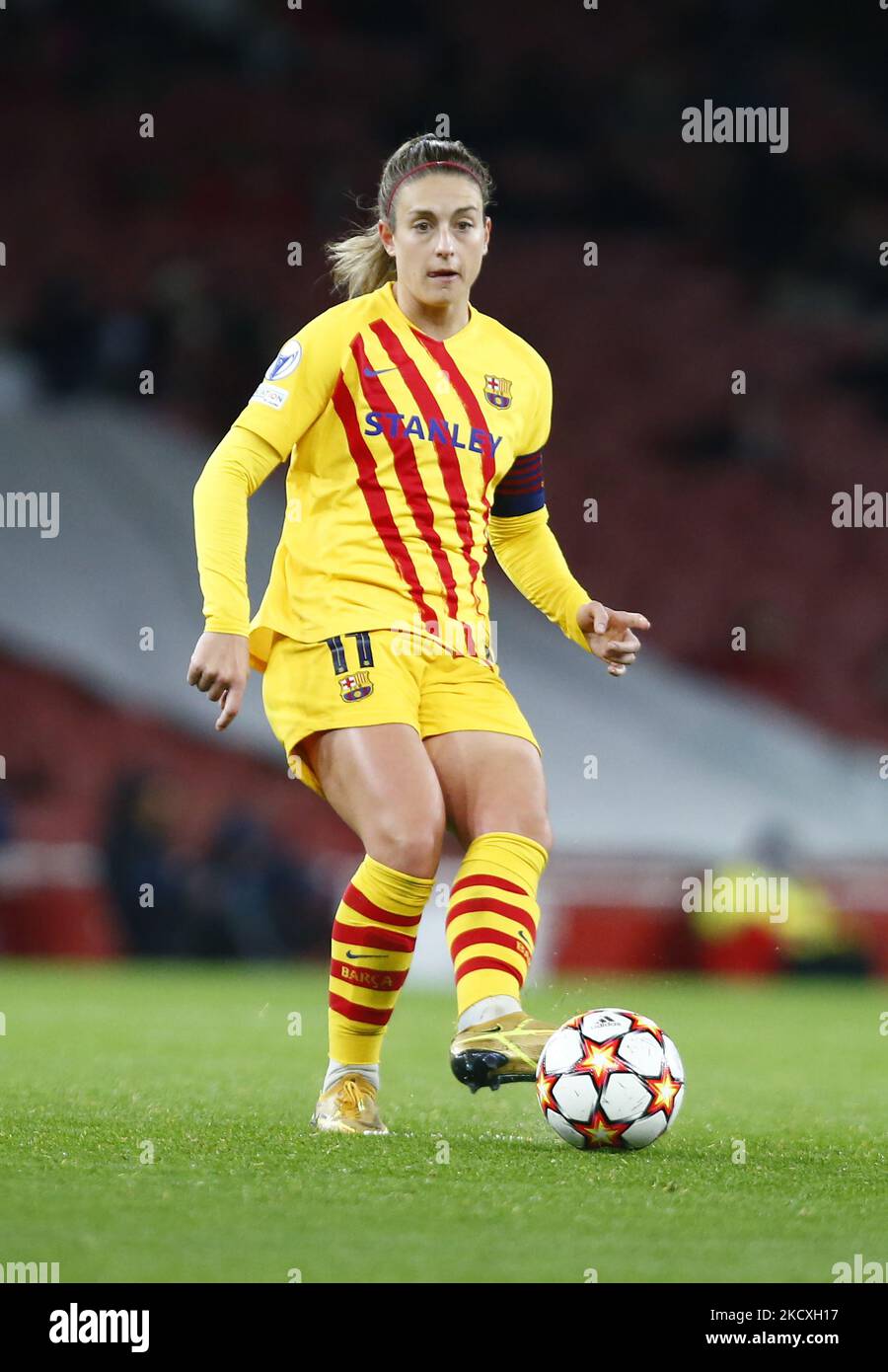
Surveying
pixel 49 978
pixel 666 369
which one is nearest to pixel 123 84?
pixel 666 369

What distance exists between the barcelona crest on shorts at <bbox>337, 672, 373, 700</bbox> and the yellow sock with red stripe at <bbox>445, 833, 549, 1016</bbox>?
40 cm

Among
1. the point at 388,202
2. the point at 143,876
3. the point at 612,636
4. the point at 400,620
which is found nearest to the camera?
the point at 400,620

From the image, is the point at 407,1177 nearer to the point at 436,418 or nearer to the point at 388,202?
the point at 436,418

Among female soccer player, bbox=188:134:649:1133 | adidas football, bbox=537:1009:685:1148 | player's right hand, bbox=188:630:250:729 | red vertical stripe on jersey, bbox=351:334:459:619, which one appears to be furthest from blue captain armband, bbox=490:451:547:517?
adidas football, bbox=537:1009:685:1148

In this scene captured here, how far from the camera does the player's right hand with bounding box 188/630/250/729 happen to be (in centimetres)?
378

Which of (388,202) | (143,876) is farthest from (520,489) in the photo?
Result: (143,876)

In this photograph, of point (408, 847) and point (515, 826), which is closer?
point (408, 847)

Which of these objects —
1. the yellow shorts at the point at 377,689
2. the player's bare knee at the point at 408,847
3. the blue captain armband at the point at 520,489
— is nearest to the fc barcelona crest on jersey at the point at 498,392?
the blue captain armband at the point at 520,489

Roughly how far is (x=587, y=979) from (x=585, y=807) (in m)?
3.03

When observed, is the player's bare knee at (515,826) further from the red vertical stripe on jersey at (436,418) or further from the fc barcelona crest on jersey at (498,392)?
the fc barcelona crest on jersey at (498,392)

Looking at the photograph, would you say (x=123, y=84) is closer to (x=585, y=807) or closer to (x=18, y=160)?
(x=18, y=160)

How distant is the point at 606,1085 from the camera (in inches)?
144

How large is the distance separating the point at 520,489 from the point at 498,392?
11.4 inches
